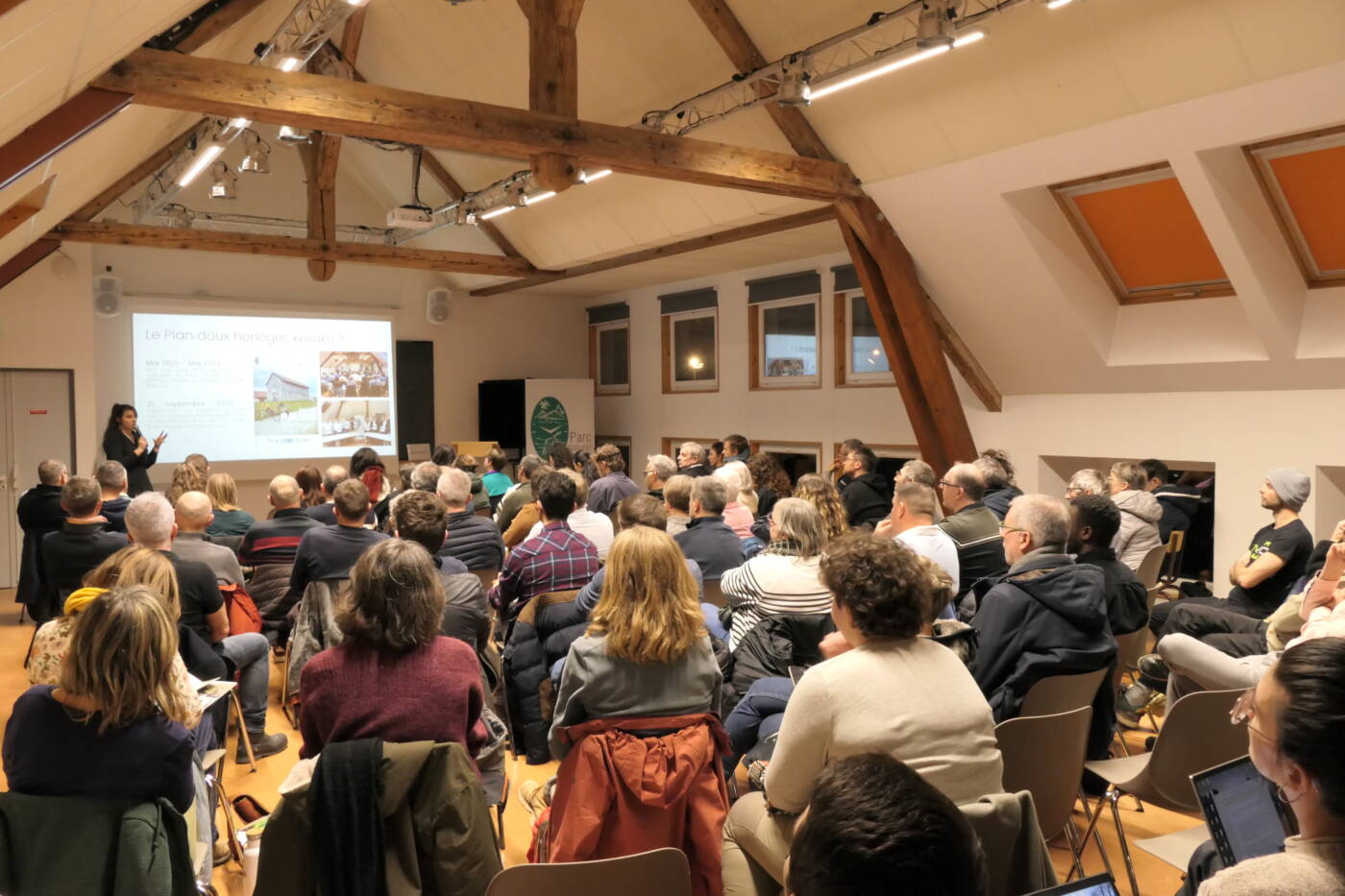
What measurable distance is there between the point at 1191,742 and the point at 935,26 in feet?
13.0

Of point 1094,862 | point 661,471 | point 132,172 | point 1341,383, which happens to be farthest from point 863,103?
point 132,172

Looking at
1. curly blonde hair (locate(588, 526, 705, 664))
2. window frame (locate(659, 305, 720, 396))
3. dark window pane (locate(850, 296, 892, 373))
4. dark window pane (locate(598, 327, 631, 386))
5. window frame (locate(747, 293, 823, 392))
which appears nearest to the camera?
curly blonde hair (locate(588, 526, 705, 664))

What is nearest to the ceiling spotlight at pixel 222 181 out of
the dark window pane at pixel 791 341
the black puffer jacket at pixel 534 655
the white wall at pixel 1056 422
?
the white wall at pixel 1056 422

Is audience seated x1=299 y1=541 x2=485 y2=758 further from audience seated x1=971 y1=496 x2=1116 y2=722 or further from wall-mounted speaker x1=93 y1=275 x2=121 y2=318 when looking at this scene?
wall-mounted speaker x1=93 y1=275 x2=121 y2=318

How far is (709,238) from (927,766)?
7.79m

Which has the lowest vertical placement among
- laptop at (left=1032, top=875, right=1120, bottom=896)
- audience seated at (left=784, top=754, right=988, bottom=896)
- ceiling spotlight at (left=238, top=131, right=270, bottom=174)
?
laptop at (left=1032, top=875, right=1120, bottom=896)

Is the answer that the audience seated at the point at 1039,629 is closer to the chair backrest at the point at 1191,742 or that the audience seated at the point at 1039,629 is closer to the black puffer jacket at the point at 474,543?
the chair backrest at the point at 1191,742

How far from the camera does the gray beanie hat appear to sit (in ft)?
15.2

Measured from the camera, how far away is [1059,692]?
293cm

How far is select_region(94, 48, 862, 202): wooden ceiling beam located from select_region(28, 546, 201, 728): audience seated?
9.35 feet

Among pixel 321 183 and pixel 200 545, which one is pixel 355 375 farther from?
pixel 200 545

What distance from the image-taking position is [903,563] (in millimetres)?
2156

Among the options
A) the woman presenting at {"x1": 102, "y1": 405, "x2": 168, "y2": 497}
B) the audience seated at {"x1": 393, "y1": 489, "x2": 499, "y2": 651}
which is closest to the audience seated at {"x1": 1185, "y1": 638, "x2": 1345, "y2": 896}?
the audience seated at {"x1": 393, "y1": 489, "x2": 499, "y2": 651}

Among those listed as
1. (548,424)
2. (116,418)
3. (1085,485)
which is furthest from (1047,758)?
(548,424)
